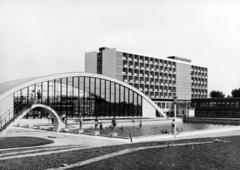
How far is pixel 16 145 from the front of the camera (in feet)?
78.0

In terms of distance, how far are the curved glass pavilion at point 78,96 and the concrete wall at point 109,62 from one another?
29290mm

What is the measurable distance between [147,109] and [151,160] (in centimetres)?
4847

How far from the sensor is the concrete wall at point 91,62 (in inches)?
3849

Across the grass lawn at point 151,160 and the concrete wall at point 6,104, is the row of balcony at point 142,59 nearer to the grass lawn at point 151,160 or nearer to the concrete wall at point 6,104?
the concrete wall at point 6,104

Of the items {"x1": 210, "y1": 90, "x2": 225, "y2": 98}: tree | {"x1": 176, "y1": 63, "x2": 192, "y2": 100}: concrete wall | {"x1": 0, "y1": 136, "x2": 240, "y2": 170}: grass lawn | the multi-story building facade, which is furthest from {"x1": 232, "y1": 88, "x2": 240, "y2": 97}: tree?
{"x1": 0, "y1": 136, "x2": 240, "y2": 170}: grass lawn

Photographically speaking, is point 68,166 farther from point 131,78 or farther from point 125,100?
point 131,78

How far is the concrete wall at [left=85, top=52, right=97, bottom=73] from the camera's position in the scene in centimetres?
9776

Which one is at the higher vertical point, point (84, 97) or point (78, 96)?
point (78, 96)

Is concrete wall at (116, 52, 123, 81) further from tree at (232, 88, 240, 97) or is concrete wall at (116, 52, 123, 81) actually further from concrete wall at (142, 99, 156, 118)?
tree at (232, 88, 240, 97)

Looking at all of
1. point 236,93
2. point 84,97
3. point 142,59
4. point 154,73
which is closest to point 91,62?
point 142,59

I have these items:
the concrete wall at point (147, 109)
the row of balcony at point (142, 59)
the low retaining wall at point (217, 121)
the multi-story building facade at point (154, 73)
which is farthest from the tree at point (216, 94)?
the concrete wall at point (147, 109)

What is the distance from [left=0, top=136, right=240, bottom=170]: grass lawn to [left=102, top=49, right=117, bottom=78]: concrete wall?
239 feet

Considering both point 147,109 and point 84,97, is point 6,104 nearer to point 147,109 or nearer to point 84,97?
point 84,97

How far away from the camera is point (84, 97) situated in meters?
54.3
